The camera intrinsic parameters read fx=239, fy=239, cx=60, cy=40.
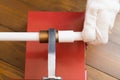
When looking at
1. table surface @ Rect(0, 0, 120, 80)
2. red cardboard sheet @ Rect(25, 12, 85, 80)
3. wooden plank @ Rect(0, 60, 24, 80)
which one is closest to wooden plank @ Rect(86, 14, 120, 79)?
table surface @ Rect(0, 0, 120, 80)

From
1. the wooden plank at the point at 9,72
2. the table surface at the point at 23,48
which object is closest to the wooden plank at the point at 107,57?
the table surface at the point at 23,48

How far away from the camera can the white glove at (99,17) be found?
28.9 inches

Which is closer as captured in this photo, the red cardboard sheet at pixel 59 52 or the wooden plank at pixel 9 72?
the red cardboard sheet at pixel 59 52

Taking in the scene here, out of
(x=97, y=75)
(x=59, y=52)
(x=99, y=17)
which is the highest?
(x=99, y=17)

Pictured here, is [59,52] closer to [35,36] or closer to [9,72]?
[35,36]

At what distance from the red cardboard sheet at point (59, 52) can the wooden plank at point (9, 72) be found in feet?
0.56

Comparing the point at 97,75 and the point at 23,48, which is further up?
the point at 23,48

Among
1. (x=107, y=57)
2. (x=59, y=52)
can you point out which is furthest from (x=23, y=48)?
(x=107, y=57)

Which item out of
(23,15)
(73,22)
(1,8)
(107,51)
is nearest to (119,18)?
(107,51)

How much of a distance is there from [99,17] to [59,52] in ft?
0.61

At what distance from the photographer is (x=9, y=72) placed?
3.13ft

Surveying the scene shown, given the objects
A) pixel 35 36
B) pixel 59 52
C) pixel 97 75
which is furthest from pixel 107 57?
pixel 35 36

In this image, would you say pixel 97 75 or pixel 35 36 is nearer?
pixel 35 36

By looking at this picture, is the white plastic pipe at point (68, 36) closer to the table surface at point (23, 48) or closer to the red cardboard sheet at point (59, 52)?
the red cardboard sheet at point (59, 52)
